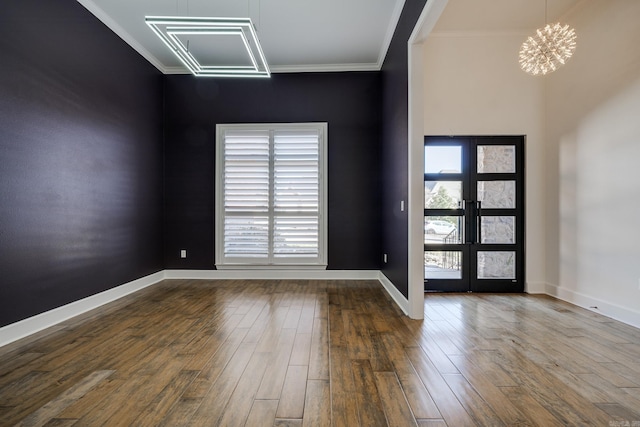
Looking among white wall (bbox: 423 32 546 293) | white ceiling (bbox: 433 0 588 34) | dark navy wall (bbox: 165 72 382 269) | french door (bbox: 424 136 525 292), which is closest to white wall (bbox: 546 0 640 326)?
white wall (bbox: 423 32 546 293)

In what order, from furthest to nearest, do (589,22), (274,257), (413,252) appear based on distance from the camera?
1. (274,257)
2. (589,22)
3. (413,252)

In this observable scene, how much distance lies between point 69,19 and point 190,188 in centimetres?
242

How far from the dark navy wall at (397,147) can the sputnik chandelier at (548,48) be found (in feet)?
4.40

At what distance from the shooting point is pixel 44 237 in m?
2.86

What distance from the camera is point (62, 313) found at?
9.95 feet

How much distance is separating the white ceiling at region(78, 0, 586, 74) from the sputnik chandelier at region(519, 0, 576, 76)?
0.63 meters

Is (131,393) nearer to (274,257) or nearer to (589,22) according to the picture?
(274,257)

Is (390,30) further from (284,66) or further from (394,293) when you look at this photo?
(394,293)

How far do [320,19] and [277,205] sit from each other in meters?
2.55

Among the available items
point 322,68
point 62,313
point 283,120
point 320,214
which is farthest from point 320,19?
point 62,313

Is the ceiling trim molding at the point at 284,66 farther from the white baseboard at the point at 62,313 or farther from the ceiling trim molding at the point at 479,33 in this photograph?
the white baseboard at the point at 62,313

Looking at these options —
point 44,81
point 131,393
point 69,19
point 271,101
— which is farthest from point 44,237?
point 271,101

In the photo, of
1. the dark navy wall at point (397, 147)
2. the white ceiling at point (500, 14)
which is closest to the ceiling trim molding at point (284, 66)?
the dark navy wall at point (397, 147)

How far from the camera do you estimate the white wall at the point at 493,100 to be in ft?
13.6
